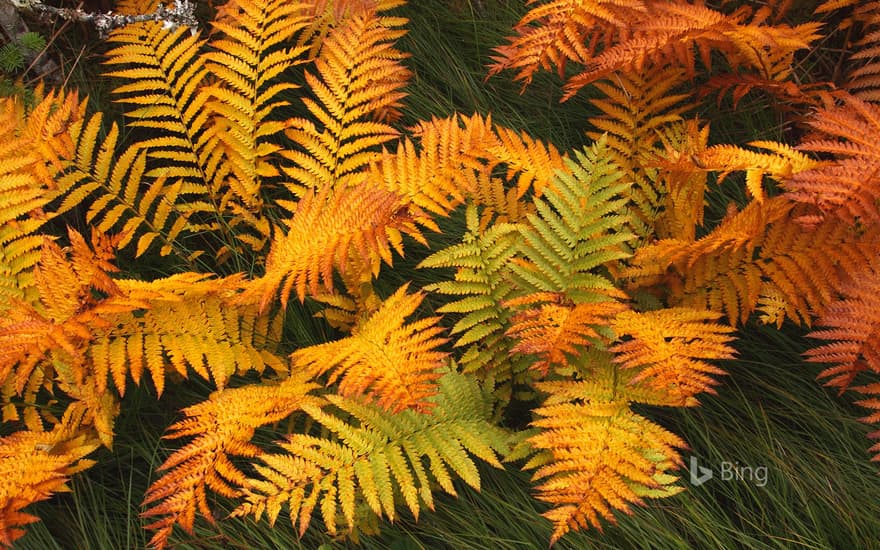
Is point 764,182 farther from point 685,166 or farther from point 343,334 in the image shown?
point 343,334

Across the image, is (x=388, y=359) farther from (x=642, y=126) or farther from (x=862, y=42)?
(x=862, y=42)

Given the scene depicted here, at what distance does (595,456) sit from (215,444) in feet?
3.30

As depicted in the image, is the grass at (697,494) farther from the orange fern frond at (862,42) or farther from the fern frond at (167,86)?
the orange fern frond at (862,42)

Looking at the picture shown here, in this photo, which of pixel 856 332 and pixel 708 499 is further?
pixel 708 499

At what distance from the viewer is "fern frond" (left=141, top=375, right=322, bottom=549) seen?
72.5 inches

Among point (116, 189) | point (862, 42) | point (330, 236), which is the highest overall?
point (862, 42)

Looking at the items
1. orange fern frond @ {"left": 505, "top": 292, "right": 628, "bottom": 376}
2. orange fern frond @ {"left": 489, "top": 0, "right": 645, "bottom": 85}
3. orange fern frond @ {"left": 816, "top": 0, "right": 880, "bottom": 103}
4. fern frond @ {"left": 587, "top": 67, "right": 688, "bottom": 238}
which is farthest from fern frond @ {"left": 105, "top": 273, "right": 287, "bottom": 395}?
orange fern frond @ {"left": 816, "top": 0, "right": 880, "bottom": 103}

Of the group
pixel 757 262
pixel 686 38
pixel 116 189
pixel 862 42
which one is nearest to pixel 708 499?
pixel 757 262

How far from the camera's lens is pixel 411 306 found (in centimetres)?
209

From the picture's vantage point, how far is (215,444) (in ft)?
6.41

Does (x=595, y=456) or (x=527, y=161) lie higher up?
(x=527, y=161)

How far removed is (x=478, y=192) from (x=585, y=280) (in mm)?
579

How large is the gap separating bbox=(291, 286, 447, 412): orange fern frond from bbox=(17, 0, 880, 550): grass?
18.5 inches

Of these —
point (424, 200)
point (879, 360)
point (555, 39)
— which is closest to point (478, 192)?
point (424, 200)
